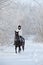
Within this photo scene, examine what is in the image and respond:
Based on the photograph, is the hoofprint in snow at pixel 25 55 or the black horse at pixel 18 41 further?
the black horse at pixel 18 41

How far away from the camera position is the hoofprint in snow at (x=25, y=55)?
3.02 metres

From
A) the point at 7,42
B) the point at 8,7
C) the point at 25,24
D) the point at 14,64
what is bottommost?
the point at 14,64

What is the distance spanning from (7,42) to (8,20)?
1.02ft

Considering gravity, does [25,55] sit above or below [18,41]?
below

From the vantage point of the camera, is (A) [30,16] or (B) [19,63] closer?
(B) [19,63]

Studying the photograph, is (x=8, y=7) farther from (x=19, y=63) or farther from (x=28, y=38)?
(x=19, y=63)

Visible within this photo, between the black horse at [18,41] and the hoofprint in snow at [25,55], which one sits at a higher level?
the black horse at [18,41]

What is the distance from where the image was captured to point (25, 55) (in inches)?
123

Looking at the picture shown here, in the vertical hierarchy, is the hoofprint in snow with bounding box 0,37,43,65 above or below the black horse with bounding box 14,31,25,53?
below

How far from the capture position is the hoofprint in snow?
302cm

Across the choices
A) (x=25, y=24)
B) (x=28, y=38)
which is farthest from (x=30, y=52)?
(x=25, y=24)

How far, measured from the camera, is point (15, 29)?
3.21 meters

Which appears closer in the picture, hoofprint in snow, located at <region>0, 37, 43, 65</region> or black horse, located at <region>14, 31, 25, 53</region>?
hoofprint in snow, located at <region>0, 37, 43, 65</region>

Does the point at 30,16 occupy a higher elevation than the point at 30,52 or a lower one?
higher
